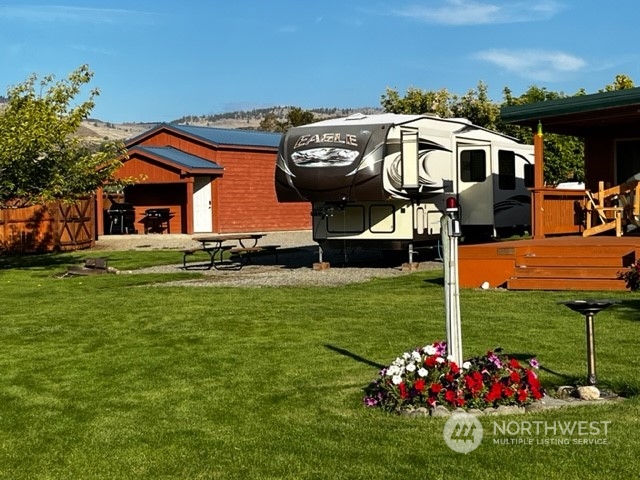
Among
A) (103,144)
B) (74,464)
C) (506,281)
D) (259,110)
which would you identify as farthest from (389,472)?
(259,110)

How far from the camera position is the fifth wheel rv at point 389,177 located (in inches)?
654

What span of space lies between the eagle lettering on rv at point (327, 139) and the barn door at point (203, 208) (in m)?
17.5

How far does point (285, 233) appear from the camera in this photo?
34438 millimetres

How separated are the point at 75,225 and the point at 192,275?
1152 centimetres

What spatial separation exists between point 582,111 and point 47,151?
1165cm

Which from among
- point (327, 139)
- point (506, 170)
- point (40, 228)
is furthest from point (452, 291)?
point (40, 228)

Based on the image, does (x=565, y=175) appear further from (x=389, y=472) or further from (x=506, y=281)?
(x=389, y=472)

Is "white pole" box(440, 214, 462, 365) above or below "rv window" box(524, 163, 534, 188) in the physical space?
below

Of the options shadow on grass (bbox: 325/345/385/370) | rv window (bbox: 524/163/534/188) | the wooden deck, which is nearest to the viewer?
shadow on grass (bbox: 325/345/385/370)

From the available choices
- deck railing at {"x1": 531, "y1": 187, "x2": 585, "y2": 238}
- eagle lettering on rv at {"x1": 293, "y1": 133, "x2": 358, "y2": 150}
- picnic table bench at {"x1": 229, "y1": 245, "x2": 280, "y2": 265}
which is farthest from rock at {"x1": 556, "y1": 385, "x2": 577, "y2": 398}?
picnic table bench at {"x1": 229, "y1": 245, "x2": 280, "y2": 265}

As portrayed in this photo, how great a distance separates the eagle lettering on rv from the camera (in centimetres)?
1667

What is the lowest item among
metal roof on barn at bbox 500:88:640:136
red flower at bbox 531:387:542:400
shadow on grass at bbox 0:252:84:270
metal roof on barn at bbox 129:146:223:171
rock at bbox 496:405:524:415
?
rock at bbox 496:405:524:415

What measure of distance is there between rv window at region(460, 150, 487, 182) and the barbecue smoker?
63.6 feet

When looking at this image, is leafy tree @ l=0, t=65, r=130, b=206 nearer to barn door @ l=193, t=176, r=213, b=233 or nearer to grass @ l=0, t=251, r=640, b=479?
grass @ l=0, t=251, r=640, b=479
